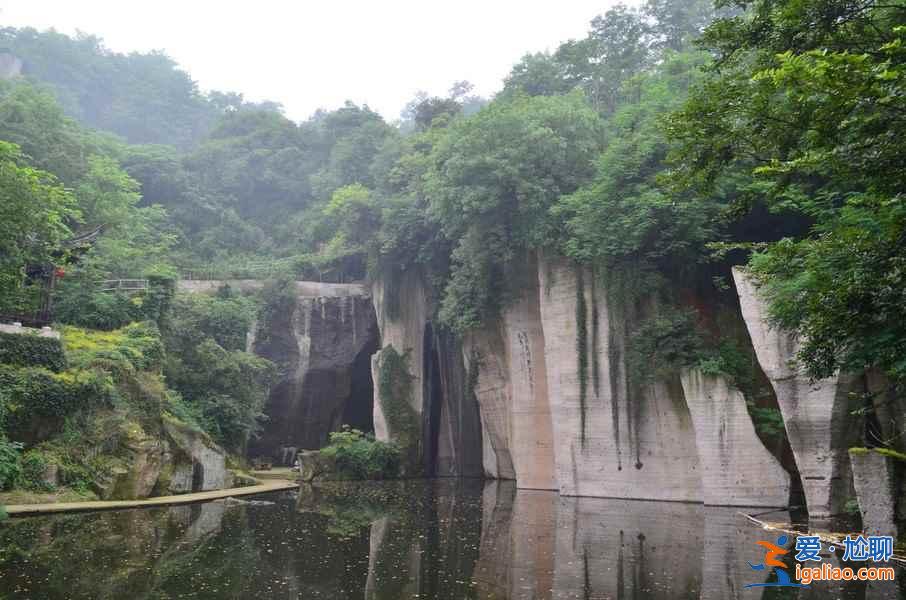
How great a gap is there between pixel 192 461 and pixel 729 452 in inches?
534

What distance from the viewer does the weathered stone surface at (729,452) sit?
1758cm

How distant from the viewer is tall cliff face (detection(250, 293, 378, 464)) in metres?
32.9

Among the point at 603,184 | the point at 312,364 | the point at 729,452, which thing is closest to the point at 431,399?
the point at 312,364

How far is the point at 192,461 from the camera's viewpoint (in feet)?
68.1

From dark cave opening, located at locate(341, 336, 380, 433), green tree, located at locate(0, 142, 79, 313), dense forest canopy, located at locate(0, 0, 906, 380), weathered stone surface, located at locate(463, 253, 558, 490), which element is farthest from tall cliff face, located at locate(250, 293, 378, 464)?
green tree, located at locate(0, 142, 79, 313)

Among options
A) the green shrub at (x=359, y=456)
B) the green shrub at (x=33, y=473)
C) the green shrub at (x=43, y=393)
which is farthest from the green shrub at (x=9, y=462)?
the green shrub at (x=359, y=456)

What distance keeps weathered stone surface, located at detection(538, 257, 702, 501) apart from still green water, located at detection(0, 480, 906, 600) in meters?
2.84

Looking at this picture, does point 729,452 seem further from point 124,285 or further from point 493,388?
point 124,285

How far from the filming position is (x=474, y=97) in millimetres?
59906

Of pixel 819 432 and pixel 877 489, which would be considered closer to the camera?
pixel 877 489

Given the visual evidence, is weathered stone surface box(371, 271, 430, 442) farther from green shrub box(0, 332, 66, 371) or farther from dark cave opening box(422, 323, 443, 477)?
green shrub box(0, 332, 66, 371)

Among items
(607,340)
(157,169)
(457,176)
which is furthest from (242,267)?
(607,340)

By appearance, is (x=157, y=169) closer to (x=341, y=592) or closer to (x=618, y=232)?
(x=618, y=232)

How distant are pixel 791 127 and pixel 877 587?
5.06m
